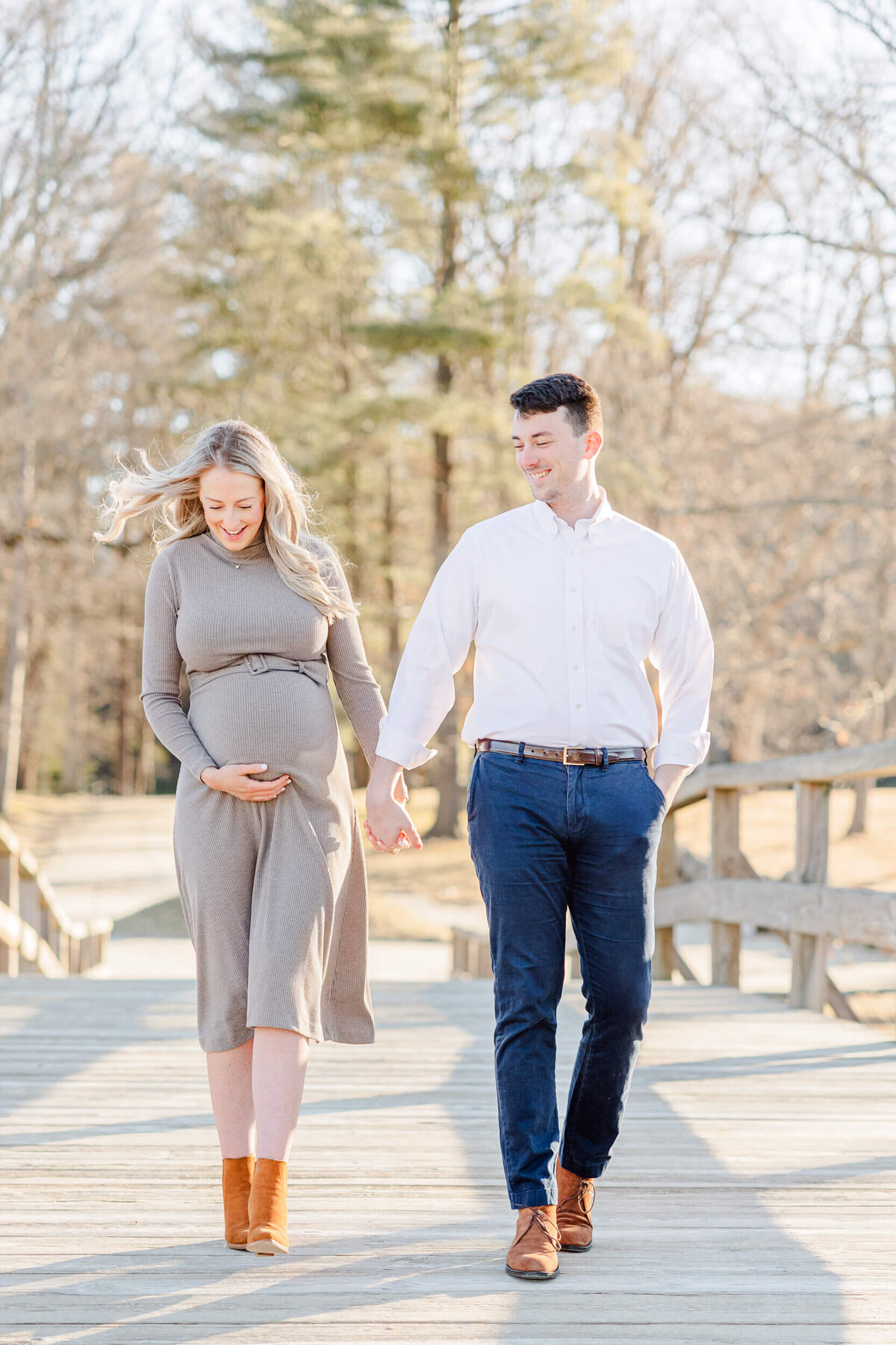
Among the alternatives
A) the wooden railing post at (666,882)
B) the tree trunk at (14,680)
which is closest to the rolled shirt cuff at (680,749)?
the wooden railing post at (666,882)

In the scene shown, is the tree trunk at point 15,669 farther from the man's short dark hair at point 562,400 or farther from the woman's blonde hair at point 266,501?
the man's short dark hair at point 562,400

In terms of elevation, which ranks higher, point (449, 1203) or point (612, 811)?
point (612, 811)

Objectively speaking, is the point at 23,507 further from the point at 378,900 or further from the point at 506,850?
the point at 506,850

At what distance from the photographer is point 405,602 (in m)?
23.6

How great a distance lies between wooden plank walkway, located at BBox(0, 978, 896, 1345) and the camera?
93.9 inches

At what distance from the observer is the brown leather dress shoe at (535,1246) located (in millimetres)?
2570

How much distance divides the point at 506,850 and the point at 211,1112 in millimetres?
1666

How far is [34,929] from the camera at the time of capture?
328 inches

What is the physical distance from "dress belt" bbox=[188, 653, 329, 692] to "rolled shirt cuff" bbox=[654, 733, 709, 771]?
74 cm

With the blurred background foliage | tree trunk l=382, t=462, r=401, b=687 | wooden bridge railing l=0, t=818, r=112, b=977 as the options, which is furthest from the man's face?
tree trunk l=382, t=462, r=401, b=687

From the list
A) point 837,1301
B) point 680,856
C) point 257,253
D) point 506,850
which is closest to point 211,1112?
point 506,850

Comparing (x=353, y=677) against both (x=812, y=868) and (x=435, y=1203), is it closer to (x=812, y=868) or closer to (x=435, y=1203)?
(x=435, y=1203)

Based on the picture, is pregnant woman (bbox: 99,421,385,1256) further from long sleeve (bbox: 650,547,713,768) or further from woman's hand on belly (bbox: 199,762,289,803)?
long sleeve (bbox: 650,547,713,768)

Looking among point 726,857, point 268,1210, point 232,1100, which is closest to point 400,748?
point 232,1100
